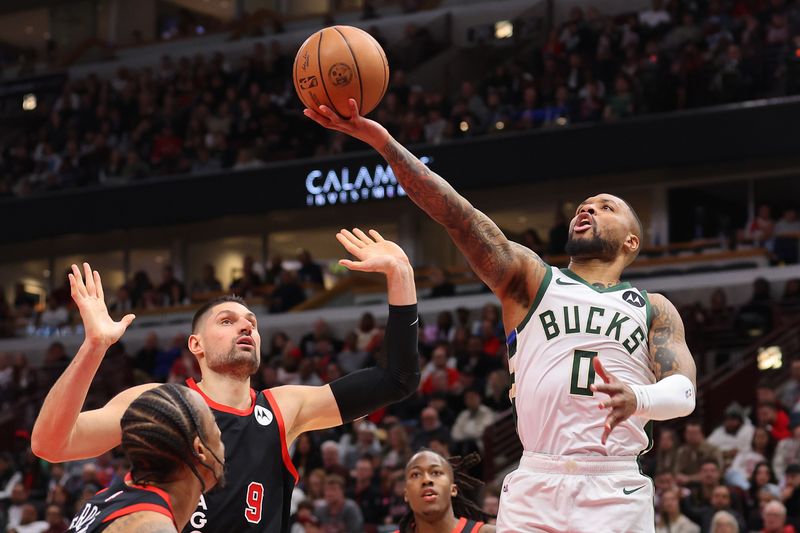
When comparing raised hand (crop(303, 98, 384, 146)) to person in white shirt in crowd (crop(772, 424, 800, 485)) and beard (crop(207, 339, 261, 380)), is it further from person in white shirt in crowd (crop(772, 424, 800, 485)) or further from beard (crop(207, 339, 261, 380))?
person in white shirt in crowd (crop(772, 424, 800, 485))

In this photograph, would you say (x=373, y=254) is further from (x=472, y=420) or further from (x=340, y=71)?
(x=472, y=420)

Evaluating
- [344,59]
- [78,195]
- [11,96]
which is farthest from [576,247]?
[11,96]

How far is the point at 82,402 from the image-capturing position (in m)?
5.03

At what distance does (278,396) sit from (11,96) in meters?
24.7

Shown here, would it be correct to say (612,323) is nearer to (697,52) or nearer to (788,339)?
(788,339)

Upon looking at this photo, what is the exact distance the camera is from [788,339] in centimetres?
1625

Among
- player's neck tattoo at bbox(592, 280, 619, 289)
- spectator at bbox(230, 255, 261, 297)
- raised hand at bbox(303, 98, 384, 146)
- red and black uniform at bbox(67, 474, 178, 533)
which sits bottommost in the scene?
red and black uniform at bbox(67, 474, 178, 533)

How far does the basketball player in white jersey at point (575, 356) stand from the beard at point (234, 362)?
1.04 metres

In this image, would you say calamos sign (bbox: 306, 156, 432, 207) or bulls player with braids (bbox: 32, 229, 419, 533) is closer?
bulls player with braids (bbox: 32, 229, 419, 533)

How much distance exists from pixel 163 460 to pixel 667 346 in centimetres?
229

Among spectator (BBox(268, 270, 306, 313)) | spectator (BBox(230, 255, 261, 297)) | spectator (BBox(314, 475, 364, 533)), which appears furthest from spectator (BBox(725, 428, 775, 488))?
spectator (BBox(230, 255, 261, 297))

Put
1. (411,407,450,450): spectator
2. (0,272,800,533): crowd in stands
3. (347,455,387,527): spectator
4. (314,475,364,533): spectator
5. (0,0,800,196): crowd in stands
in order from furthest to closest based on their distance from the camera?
(0,0,800,196): crowd in stands → (411,407,450,450): spectator → (347,455,387,527): spectator → (314,475,364,533): spectator → (0,272,800,533): crowd in stands

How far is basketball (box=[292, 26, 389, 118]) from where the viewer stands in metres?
5.82

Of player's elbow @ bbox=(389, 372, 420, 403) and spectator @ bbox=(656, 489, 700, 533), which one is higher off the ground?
player's elbow @ bbox=(389, 372, 420, 403)
